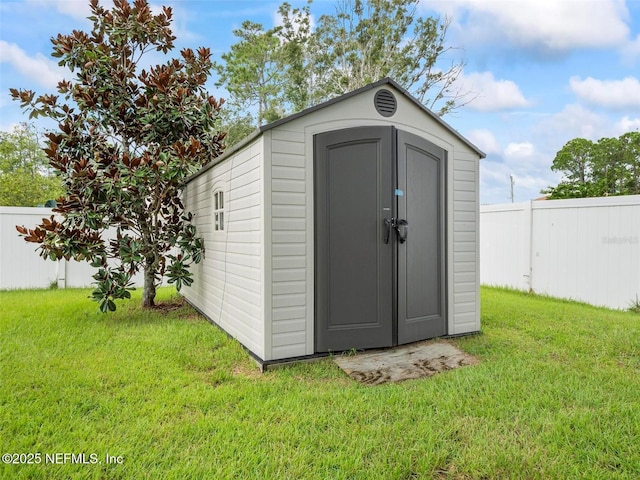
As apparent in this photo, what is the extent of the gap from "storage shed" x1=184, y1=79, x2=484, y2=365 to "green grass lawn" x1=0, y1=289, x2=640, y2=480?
1.40 feet

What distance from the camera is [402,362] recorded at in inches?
132

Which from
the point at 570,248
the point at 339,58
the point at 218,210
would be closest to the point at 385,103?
the point at 218,210

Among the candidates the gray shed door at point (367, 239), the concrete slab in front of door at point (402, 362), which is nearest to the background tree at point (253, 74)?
the gray shed door at point (367, 239)

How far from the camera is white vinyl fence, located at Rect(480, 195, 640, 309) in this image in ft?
18.7

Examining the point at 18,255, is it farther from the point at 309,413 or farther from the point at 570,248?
the point at 570,248

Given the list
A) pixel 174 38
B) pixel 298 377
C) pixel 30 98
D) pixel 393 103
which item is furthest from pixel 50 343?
pixel 174 38

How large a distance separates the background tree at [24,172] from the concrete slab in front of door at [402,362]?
1393 centimetres

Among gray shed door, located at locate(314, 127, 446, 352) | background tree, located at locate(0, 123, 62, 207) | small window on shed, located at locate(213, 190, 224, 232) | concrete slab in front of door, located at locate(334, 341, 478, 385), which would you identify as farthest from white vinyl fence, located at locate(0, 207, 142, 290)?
background tree, located at locate(0, 123, 62, 207)

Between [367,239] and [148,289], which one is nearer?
[367,239]

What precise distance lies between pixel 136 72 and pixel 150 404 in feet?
15.9

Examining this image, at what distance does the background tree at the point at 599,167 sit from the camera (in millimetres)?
22031

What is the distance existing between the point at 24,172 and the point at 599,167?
31.4m

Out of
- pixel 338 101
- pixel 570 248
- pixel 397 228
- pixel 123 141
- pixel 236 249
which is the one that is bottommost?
pixel 570 248

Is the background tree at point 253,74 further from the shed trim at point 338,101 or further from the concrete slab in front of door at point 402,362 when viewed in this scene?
the concrete slab in front of door at point 402,362
